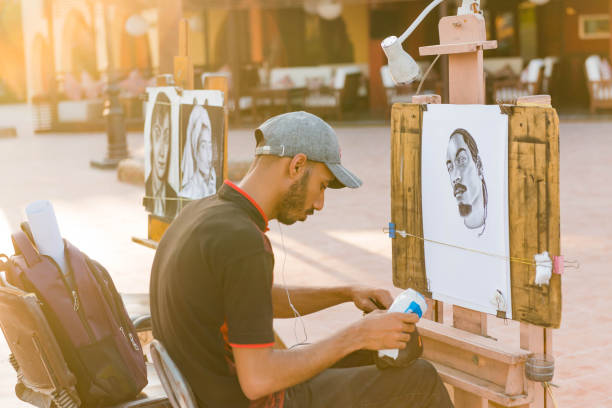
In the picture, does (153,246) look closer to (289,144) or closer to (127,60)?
(289,144)

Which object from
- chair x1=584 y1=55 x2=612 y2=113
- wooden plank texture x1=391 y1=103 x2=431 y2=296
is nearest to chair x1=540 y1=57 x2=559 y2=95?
chair x1=584 y1=55 x2=612 y2=113

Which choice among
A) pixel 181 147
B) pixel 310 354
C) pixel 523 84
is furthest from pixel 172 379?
pixel 523 84

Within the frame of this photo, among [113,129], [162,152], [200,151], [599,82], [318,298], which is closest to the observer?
[318,298]

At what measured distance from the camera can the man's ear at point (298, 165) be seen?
2396 mm

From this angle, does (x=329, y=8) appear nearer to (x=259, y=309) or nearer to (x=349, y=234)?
(x=349, y=234)

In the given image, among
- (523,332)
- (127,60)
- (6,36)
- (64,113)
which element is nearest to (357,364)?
(523,332)

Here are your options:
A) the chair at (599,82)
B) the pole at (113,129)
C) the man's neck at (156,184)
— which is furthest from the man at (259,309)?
the chair at (599,82)

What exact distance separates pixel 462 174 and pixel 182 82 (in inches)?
87.0

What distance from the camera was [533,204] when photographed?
2506mm

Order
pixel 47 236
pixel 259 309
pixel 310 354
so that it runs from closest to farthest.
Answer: pixel 259 309 → pixel 310 354 → pixel 47 236

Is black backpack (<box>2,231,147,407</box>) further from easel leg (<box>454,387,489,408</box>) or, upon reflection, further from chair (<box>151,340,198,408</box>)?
easel leg (<box>454,387,489,408</box>)

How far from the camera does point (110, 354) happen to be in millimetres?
2652

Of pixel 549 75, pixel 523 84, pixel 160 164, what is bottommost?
pixel 160 164

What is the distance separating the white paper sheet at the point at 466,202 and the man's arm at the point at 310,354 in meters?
0.39
